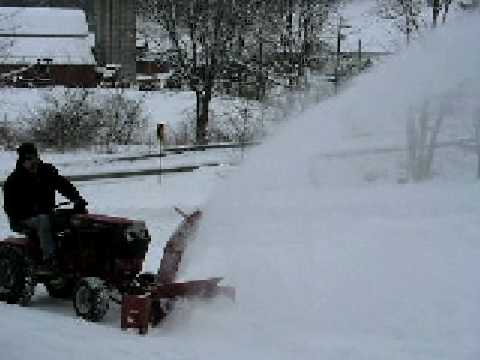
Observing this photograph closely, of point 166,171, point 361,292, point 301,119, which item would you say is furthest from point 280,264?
point 166,171

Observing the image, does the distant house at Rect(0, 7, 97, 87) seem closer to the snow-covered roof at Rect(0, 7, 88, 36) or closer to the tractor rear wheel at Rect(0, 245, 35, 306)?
the snow-covered roof at Rect(0, 7, 88, 36)

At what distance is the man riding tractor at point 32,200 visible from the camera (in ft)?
27.1

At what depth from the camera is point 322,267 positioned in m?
9.99

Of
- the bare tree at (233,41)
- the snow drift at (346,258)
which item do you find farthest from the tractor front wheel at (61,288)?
the bare tree at (233,41)

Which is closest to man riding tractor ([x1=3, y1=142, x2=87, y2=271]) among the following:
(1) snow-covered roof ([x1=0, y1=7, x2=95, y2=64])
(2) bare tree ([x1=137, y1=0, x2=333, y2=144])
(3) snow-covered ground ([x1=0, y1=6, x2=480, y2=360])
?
(3) snow-covered ground ([x1=0, y1=6, x2=480, y2=360])

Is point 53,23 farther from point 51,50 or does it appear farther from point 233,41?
point 233,41

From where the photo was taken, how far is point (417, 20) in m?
29.7

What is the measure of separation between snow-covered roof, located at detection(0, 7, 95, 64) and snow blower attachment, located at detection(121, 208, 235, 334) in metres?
51.0

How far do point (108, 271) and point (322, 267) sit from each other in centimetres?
305

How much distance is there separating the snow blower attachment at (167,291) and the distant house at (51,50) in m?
43.8

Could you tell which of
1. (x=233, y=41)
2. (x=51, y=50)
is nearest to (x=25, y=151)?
(x=233, y=41)

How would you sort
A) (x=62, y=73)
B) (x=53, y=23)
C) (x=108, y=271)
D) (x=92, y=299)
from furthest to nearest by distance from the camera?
(x=53, y=23) < (x=62, y=73) < (x=108, y=271) < (x=92, y=299)

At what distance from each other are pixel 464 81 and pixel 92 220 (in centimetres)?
522

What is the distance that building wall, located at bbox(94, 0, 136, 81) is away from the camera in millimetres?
61344
